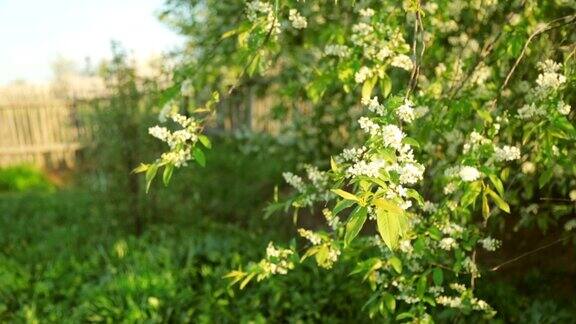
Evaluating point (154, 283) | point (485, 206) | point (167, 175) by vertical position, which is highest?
point (167, 175)

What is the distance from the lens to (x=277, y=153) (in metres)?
6.06

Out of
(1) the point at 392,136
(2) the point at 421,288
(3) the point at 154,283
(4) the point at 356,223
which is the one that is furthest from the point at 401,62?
(3) the point at 154,283

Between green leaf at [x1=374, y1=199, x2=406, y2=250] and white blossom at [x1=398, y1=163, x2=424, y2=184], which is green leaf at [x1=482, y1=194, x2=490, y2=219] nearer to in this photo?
white blossom at [x1=398, y1=163, x2=424, y2=184]

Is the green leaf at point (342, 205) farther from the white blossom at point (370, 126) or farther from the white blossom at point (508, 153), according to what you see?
the white blossom at point (508, 153)

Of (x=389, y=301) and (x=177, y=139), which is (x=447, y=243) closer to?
(x=389, y=301)

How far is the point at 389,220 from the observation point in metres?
1.50

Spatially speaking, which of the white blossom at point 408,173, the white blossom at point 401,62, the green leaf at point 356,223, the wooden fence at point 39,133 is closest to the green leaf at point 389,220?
the green leaf at point 356,223

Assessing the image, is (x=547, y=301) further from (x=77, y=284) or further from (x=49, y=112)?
(x=49, y=112)

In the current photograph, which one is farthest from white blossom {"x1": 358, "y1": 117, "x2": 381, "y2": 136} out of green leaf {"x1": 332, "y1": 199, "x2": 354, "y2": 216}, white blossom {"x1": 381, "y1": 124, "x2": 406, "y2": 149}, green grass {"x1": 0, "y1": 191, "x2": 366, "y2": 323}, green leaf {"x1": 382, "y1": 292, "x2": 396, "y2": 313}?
green grass {"x1": 0, "y1": 191, "x2": 366, "y2": 323}

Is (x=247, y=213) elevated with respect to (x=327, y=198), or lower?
lower

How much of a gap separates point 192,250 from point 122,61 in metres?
2.11

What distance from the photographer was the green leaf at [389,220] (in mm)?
1482

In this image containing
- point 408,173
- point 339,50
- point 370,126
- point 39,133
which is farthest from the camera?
point 39,133

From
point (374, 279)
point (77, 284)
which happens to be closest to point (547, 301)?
point (374, 279)
